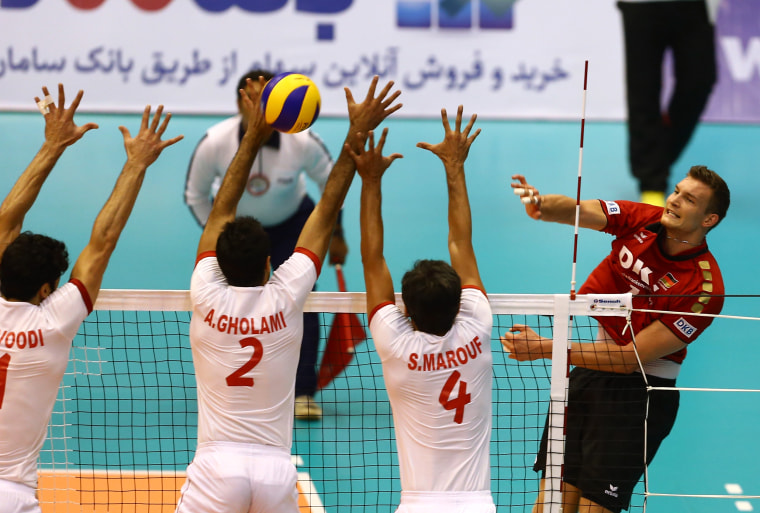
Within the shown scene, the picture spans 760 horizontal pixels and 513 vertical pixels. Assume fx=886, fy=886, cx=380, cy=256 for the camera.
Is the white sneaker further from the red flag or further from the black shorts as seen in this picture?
the black shorts

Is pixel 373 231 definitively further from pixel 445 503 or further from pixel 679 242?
pixel 679 242

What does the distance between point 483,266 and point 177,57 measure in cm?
608

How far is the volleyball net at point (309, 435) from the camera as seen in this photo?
13.8 ft

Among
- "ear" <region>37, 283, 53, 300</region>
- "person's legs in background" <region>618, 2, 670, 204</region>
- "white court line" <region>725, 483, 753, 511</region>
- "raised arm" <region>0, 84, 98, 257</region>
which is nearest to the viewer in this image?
"ear" <region>37, 283, 53, 300</region>

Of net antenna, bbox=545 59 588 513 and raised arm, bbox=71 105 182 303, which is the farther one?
net antenna, bbox=545 59 588 513

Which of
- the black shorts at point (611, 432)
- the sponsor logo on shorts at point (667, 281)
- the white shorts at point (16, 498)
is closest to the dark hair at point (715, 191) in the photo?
the sponsor logo on shorts at point (667, 281)

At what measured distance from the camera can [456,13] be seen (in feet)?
41.2

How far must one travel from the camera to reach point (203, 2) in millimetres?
12539

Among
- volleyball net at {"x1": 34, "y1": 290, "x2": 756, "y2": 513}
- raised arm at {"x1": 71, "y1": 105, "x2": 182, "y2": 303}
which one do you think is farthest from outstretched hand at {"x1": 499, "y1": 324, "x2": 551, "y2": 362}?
raised arm at {"x1": 71, "y1": 105, "x2": 182, "y2": 303}

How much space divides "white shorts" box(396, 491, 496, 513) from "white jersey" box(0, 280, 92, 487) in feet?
5.09

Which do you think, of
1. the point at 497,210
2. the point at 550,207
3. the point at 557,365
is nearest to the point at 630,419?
the point at 557,365

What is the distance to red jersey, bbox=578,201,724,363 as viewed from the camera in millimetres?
4172

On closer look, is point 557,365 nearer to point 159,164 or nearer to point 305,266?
point 305,266

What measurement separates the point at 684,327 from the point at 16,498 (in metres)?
3.02
